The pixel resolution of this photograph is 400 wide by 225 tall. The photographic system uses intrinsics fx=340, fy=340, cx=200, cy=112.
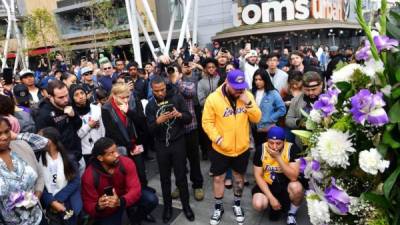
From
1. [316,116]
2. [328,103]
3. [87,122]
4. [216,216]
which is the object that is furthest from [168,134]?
[328,103]

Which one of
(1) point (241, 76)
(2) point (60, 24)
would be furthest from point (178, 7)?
(1) point (241, 76)

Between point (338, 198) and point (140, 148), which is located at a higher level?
point (338, 198)

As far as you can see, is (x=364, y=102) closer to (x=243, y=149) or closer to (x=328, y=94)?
(x=328, y=94)

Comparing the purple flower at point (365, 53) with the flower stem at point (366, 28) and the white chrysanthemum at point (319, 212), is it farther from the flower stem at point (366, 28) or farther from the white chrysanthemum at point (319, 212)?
the white chrysanthemum at point (319, 212)

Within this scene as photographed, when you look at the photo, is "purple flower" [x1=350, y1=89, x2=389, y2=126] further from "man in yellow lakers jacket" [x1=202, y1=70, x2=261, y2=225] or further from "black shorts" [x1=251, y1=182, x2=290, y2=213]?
"black shorts" [x1=251, y1=182, x2=290, y2=213]

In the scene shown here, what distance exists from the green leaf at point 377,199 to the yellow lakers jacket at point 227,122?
8.64ft

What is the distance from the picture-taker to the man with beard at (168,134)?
421 cm

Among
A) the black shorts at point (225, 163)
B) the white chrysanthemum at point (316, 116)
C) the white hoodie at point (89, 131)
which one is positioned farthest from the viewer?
the white hoodie at point (89, 131)

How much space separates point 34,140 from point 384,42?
10.1ft

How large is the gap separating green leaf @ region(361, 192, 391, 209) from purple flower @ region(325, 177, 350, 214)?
0.08 m

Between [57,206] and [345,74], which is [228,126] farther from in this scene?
[345,74]

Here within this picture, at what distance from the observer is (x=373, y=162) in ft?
4.43

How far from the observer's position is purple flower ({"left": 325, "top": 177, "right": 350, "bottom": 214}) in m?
1.52

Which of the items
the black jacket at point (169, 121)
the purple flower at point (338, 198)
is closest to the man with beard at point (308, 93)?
the black jacket at point (169, 121)
